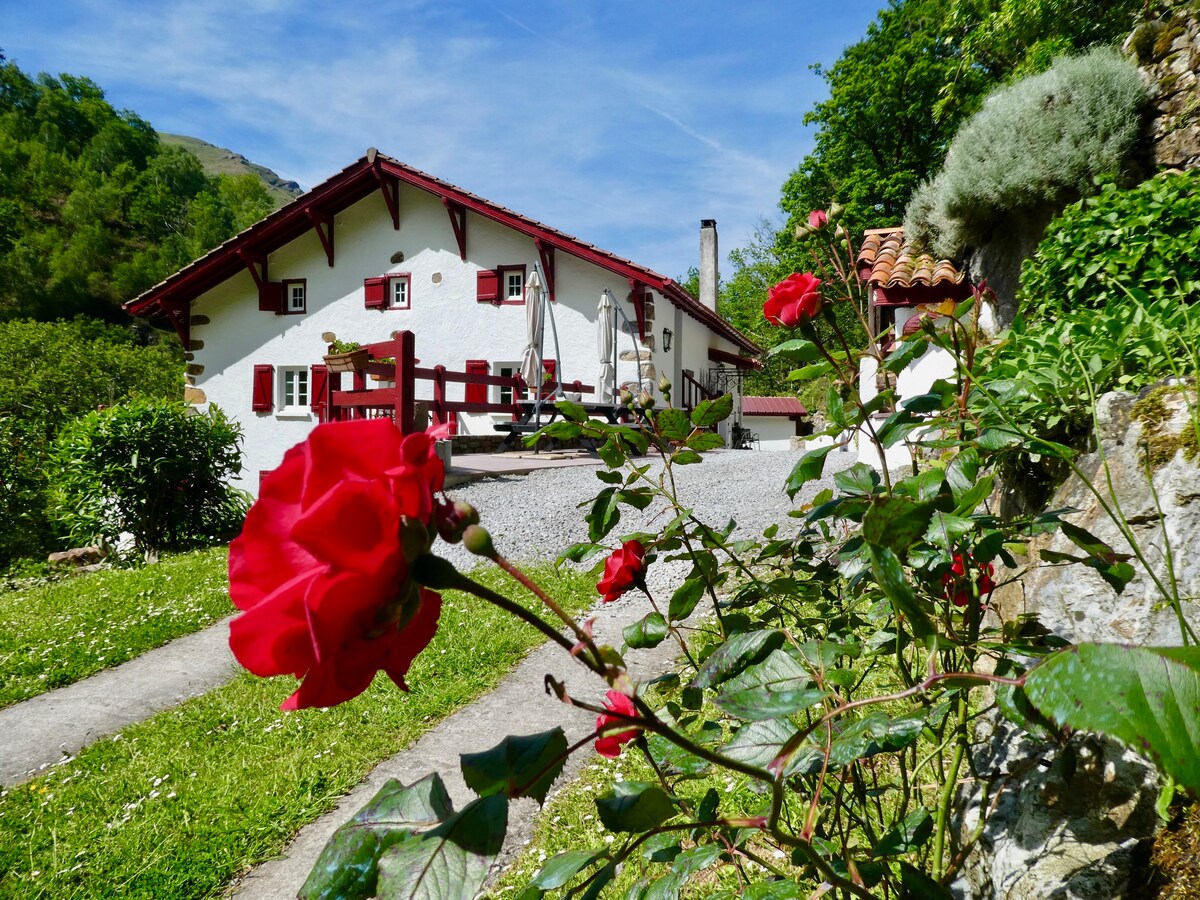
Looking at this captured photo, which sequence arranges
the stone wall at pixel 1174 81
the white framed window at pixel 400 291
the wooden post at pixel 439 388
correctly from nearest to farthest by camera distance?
the stone wall at pixel 1174 81, the wooden post at pixel 439 388, the white framed window at pixel 400 291

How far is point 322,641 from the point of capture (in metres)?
0.33

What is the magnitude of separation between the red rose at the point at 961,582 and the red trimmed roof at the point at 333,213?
936 cm

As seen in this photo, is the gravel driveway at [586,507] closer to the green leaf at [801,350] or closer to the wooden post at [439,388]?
the wooden post at [439,388]

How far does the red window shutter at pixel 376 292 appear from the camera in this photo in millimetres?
11914

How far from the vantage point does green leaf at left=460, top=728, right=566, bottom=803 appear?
15.2 inches

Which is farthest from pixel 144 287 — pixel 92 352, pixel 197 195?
pixel 92 352

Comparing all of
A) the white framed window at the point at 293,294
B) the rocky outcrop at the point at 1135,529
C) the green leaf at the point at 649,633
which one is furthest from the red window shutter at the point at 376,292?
the green leaf at the point at 649,633

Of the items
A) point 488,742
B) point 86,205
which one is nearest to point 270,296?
point 488,742

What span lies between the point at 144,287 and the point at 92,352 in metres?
17.5

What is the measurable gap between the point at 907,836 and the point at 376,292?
40.8 ft

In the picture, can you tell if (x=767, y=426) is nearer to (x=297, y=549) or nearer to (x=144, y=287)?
(x=297, y=549)

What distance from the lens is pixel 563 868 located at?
1.64ft

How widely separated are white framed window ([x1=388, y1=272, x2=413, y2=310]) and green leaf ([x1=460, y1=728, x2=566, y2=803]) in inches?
480

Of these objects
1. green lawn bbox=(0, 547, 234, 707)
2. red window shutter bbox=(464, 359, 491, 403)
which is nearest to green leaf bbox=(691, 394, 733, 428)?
green lawn bbox=(0, 547, 234, 707)
